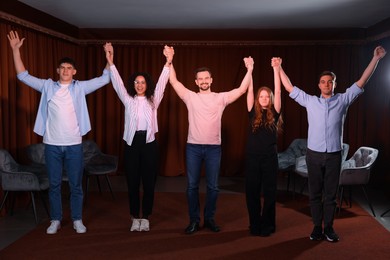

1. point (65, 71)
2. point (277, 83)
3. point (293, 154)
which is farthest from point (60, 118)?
point (293, 154)

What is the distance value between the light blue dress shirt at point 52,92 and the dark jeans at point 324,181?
2021 millimetres

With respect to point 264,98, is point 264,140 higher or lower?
lower

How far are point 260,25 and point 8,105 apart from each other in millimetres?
3656

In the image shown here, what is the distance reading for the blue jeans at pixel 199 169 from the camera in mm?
3922

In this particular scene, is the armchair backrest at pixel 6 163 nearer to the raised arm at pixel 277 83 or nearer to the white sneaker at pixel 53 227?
the white sneaker at pixel 53 227

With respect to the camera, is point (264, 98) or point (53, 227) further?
point (53, 227)

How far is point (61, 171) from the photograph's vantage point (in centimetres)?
396

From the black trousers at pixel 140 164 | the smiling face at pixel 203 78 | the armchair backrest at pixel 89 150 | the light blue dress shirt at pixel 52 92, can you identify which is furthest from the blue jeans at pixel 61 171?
the armchair backrest at pixel 89 150

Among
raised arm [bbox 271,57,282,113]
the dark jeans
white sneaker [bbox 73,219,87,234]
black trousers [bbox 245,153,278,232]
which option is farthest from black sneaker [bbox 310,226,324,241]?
white sneaker [bbox 73,219,87,234]

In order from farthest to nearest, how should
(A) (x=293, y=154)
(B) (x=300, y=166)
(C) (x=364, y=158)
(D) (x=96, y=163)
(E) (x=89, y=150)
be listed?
(A) (x=293, y=154) < (E) (x=89, y=150) < (D) (x=96, y=163) < (B) (x=300, y=166) < (C) (x=364, y=158)

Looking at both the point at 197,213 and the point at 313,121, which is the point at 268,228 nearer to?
the point at 197,213

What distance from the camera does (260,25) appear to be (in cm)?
640

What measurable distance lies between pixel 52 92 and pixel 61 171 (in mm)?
723

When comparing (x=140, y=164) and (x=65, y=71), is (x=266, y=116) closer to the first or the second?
(x=140, y=164)
